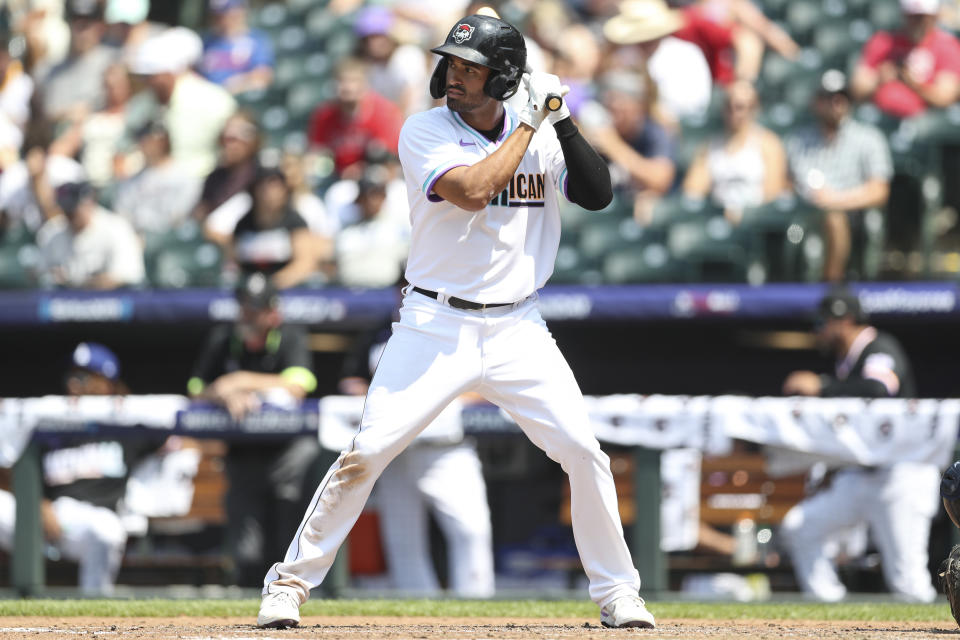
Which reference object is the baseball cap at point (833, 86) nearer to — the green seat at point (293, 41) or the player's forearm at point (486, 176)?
the green seat at point (293, 41)

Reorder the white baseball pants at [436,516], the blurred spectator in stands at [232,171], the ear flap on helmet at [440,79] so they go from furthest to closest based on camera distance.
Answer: the blurred spectator in stands at [232,171]
the white baseball pants at [436,516]
the ear flap on helmet at [440,79]

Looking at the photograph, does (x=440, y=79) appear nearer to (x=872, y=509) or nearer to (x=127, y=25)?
(x=872, y=509)

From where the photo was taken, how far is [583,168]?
4.30 m

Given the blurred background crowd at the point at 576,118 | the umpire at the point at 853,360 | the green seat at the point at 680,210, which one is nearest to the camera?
the umpire at the point at 853,360

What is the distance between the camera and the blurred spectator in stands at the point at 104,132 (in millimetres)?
10320

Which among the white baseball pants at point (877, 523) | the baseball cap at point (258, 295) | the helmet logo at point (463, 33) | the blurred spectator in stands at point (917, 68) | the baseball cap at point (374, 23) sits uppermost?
the baseball cap at point (374, 23)

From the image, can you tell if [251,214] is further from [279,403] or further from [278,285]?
[279,403]

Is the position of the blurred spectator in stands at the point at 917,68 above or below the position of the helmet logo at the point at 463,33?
above

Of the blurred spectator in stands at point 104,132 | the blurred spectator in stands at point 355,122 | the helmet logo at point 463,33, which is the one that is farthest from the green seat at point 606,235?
the helmet logo at point 463,33

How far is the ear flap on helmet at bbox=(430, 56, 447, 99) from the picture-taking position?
4.47 m

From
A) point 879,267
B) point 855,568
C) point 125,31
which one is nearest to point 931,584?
point 855,568

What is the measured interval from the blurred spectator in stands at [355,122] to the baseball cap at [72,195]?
153cm

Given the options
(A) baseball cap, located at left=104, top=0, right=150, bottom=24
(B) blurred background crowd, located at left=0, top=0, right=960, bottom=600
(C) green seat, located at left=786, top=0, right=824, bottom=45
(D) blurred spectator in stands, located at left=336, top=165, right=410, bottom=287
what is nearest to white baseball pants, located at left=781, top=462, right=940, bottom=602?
(B) blurred background crowd, located at left=0, top=0, right=960, bottom=600

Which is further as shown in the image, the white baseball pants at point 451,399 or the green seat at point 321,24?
the green seat at point 321,24
